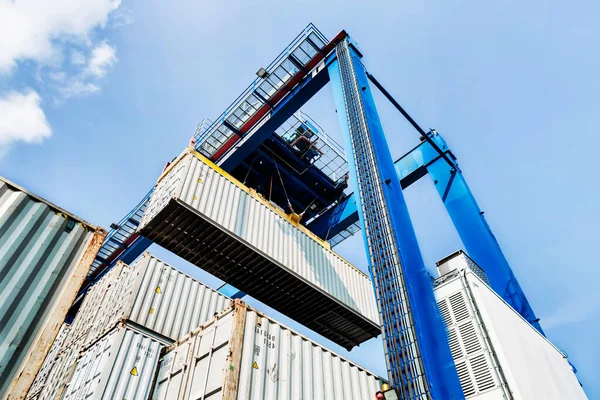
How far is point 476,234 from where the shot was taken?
14.3 metres

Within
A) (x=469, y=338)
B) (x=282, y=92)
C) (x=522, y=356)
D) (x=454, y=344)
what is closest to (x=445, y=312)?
(x=454, y=344)

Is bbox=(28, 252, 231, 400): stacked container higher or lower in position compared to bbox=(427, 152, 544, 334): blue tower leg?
lower

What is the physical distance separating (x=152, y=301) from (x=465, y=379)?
7995 millimetres

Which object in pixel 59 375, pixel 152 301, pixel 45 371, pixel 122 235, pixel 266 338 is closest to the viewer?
pixel 266 338

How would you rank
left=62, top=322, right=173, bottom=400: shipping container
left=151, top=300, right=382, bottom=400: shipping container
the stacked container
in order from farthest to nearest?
the stacked container, left=62, top=322, right=173, bottom=400: shipping container, left=151, top=300, right=382, bottom=400: shipping container

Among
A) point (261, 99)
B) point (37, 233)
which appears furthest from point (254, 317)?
point (261, 99)

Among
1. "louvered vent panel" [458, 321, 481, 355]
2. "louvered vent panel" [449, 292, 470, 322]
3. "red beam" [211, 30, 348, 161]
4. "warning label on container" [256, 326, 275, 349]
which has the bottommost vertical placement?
"louvered vent panel" [458, 321, 481, 355]

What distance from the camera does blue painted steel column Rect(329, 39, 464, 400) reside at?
241 inches

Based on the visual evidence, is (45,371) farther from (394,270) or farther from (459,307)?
(459,307)

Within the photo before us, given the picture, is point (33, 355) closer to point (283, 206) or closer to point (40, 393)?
point (40, 393)

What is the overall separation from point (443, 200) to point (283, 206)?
25.3 ft

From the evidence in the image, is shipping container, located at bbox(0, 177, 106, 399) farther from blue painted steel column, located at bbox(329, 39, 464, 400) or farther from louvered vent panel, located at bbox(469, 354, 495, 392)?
louvered vent panel, located at bbox(469, 354, 495, 392)

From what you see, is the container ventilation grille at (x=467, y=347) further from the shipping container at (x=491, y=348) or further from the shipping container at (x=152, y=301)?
the shipping container at (x=152, y=301)

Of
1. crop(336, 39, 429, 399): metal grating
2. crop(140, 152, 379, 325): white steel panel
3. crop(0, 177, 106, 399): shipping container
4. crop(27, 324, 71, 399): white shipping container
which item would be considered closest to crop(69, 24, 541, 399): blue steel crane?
crop(336, 39, 429, 399): metal grating
